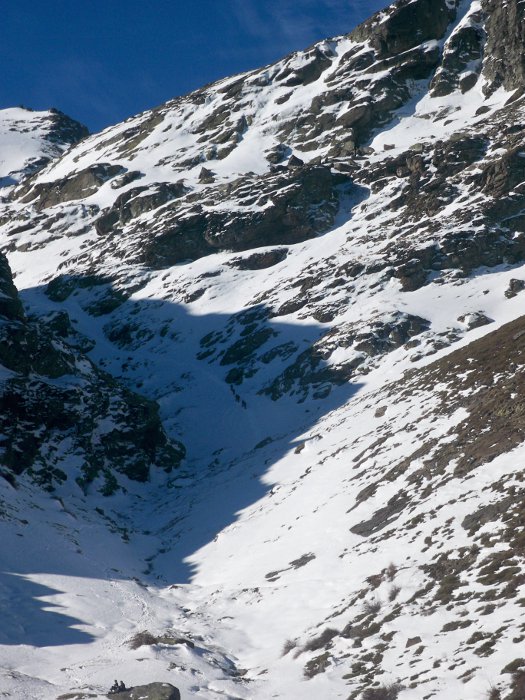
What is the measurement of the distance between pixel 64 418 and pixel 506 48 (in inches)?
3183

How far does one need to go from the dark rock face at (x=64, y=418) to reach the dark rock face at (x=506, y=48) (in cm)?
6955

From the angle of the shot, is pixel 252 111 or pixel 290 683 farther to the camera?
pixel 252 111

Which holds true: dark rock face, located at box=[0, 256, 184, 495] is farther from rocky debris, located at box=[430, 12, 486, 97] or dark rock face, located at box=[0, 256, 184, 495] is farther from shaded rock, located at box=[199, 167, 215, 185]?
rocky debris, located at box=[430, 12, 486, 97]

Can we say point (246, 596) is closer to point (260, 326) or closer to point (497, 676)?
point (497, 676)

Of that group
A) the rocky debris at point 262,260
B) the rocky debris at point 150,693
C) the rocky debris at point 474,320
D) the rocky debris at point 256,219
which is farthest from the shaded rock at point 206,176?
the rocky debris at point 150,693

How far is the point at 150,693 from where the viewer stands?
17.7 metres

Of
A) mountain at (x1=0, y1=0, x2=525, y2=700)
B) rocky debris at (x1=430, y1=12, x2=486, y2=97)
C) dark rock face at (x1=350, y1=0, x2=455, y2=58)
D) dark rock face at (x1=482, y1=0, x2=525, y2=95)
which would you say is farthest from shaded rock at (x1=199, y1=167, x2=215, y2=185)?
dark rock face at (x1=482, y1=0, x2=525, y2=95)

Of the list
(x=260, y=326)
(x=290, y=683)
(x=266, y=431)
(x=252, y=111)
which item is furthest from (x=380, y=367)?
(x=252, y=111)

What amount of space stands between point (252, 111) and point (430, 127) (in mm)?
35329

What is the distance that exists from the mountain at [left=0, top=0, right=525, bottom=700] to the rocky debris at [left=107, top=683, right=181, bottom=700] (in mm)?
1041

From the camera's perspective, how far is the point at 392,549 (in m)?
21.8

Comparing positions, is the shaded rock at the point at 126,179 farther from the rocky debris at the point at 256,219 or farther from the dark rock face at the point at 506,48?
the dark rock face at the point at 506,48

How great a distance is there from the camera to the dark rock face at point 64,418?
4572 cm

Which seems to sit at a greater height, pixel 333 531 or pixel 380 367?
pixel 380 367
